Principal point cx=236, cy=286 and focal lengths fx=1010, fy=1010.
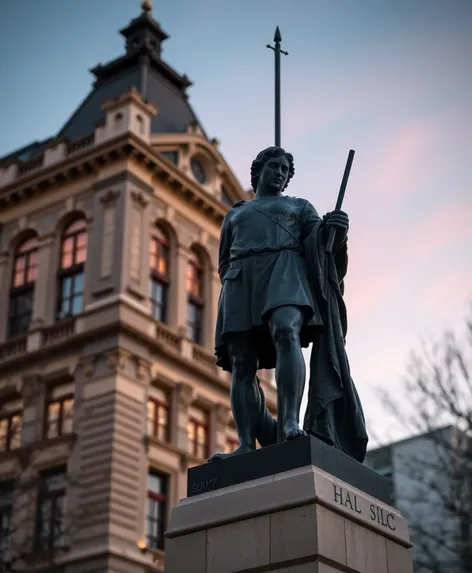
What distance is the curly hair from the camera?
9.16 meters

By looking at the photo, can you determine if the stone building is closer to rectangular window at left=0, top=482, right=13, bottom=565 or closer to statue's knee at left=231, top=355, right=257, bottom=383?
rectangular window at left=0, top=482, right=13, bottom=565

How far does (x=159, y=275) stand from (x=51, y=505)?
863cm

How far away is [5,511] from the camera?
98.8ft

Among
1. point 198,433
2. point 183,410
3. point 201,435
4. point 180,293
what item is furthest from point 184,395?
point 180,293

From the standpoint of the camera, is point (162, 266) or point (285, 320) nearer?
point (285, 320)

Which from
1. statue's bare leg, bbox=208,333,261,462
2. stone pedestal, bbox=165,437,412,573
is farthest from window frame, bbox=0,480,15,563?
stone pedestal, bbox=165,437,412,573

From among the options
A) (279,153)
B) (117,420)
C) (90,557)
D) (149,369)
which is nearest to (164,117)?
(149,369)

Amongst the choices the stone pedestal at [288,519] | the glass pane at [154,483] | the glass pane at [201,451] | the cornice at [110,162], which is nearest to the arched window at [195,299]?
the cornice at [110,162]

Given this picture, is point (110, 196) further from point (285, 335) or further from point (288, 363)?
point (288, 363)

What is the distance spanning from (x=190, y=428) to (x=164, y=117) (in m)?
12.4

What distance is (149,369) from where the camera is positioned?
102 ft

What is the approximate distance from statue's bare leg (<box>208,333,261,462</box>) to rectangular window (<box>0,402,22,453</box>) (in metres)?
23.5

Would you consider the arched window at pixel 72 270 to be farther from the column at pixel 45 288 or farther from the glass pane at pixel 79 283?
the column at pixel 45 288

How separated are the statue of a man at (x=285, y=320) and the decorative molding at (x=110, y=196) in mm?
24293
